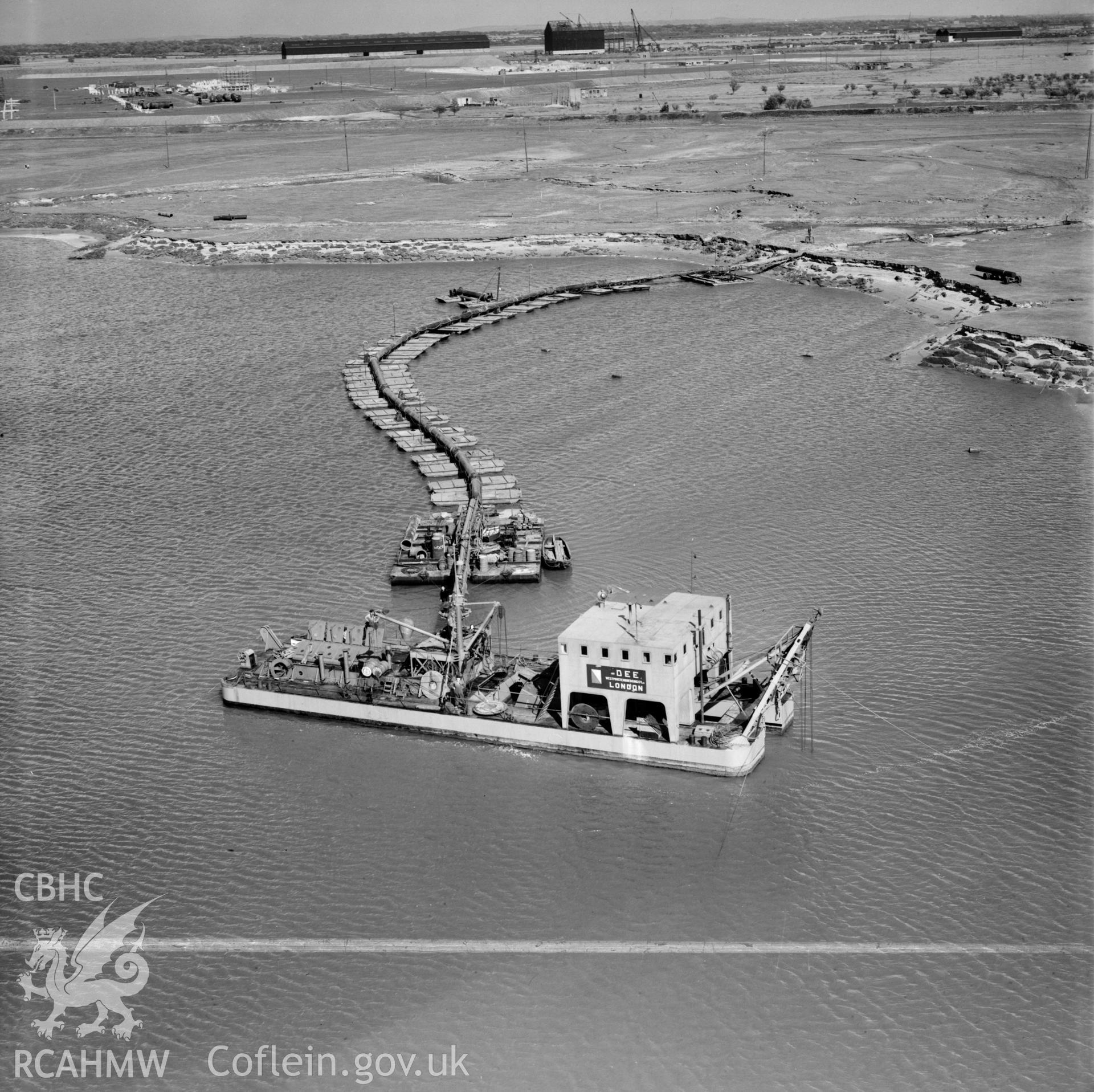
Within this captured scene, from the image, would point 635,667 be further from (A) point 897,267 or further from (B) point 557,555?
(A) point 897,267

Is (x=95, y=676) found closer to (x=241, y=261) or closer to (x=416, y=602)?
(x=416, y=602)

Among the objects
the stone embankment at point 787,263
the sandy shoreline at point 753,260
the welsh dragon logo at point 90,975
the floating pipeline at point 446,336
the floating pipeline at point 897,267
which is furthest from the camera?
the floating pipeline at point 897,267

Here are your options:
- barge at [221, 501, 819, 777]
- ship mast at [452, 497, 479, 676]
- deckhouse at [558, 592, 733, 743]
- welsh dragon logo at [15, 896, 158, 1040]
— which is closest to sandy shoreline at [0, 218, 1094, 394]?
ship mast at [452, 497, 479, 676]

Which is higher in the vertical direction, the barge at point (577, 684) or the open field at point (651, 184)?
the open field at point (651, 184)

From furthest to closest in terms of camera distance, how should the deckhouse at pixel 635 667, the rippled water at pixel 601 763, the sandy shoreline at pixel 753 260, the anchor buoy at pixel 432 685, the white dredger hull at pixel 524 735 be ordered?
the sandy shoreline at pixel 753 260, the anchor buoy at pixel 432 685, the deckhouse at pixel 635 667, the white dredger hull at pixel 524 735, the rippled water at pixel 601 763

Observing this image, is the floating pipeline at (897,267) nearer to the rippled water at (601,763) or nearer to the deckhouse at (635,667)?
the rippled water at (601,763)

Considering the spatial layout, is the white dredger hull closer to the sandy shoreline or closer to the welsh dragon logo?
the welsh dragon logo

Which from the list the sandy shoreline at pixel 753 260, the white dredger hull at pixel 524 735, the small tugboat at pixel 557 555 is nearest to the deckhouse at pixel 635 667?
the white dredger hull at pixel 524 735
